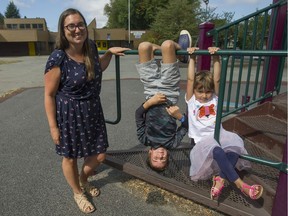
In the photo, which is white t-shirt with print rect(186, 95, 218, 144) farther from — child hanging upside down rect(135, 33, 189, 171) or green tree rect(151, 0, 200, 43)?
green tree rect(151, 0, 200, 43)

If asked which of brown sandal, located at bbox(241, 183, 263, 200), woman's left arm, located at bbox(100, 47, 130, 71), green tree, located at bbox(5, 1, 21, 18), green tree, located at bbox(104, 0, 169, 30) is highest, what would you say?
green tree, located at bbox(5, 1, 21, 18)

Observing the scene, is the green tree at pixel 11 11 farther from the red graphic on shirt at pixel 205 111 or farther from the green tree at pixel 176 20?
the red graphic on shirt at pixel 205 111

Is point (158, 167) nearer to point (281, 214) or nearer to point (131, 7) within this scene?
point (281, 214)

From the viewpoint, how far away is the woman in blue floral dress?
1846mm

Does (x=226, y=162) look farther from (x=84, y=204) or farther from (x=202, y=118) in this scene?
(x=84, y=204)

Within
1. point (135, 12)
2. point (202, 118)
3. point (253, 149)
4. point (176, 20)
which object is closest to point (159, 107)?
point (202, 118)

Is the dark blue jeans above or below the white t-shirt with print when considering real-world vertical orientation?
below

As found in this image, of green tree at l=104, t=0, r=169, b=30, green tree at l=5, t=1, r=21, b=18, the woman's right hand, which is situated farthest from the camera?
green tree at l=5, t=1, r=21, b=18

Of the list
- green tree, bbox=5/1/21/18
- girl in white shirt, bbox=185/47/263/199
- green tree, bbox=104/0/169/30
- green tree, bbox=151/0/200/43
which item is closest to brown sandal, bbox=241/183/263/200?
girl in white shirt, bbox=185/47/263/199

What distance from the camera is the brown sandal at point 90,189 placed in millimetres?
2408

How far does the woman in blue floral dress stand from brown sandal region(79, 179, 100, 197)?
24 centimetres

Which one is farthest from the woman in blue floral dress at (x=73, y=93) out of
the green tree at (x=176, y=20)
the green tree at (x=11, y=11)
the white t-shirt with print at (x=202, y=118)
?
the green tree at (x=11, y=11)

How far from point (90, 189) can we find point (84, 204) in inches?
9.3

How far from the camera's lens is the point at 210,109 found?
2119 millimetres
